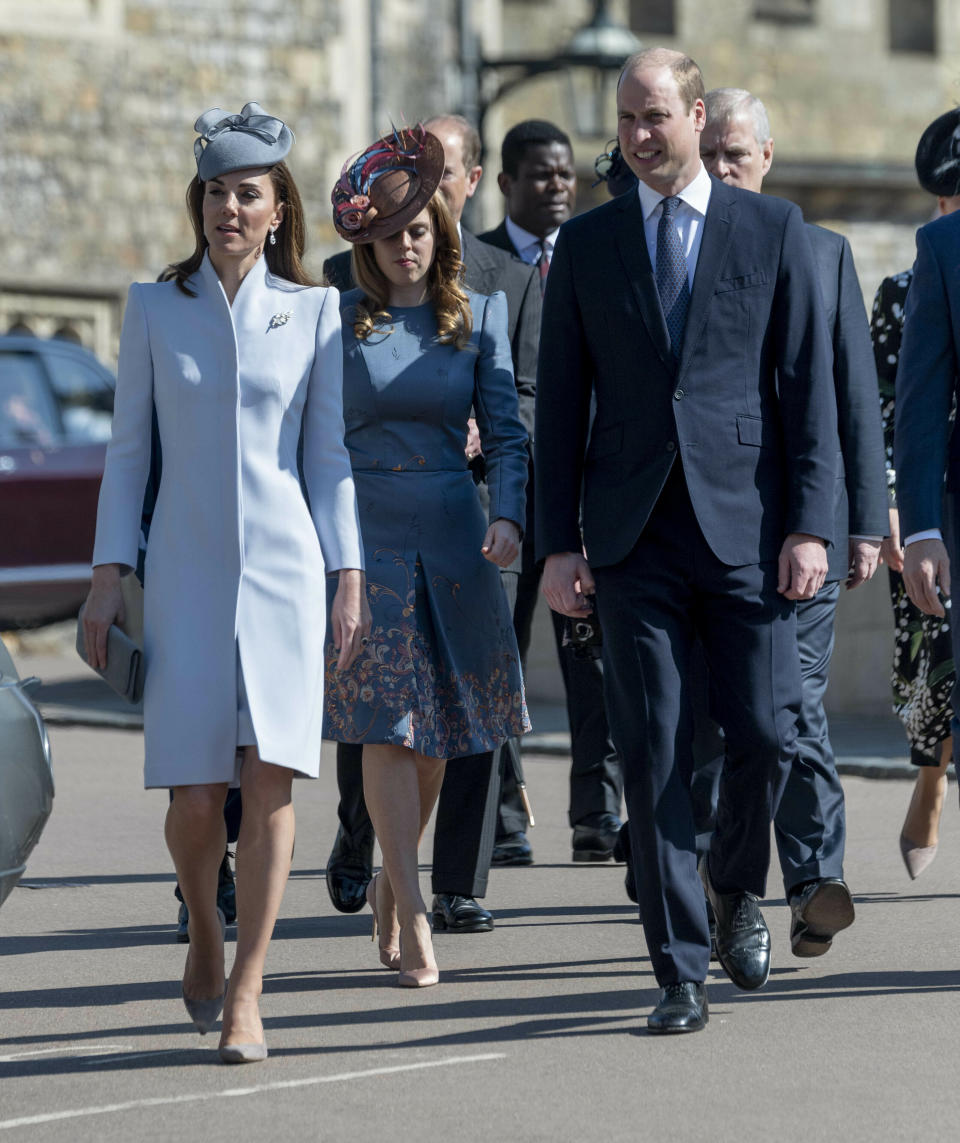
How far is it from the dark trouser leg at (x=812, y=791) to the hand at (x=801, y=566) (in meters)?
0.54

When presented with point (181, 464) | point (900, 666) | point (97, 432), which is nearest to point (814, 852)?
point (900, 666)

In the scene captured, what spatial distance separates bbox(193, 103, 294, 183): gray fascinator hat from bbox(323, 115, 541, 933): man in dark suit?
1.44m

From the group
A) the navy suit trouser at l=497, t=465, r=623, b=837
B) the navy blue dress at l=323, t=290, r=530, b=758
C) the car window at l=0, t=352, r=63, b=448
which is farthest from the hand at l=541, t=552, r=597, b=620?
the car window at l=0, t=352, r=63, b=448

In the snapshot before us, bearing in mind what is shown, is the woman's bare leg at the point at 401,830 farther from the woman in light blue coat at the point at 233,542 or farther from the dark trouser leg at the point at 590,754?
the dark trouser leg at the point at 590,754

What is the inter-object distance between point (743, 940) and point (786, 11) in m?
29.2

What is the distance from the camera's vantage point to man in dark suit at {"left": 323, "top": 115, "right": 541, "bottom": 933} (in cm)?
675

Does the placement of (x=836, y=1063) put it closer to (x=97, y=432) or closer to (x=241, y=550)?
(x=241, y=550)

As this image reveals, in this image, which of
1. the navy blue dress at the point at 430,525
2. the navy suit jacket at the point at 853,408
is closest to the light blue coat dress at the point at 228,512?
the navy blue dress at the point at 430,525

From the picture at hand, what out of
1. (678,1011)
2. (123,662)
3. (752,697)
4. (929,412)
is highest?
(929,412)

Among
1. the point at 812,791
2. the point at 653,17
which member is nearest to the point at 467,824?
the point at 812,791

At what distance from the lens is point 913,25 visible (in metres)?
35.0

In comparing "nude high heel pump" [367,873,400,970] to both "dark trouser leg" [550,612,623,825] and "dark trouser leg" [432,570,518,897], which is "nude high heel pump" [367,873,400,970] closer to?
"dark trouser leg" [432,570,518,897]

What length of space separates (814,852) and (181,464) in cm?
189

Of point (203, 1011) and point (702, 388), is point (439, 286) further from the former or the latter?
point (203, 1011)
